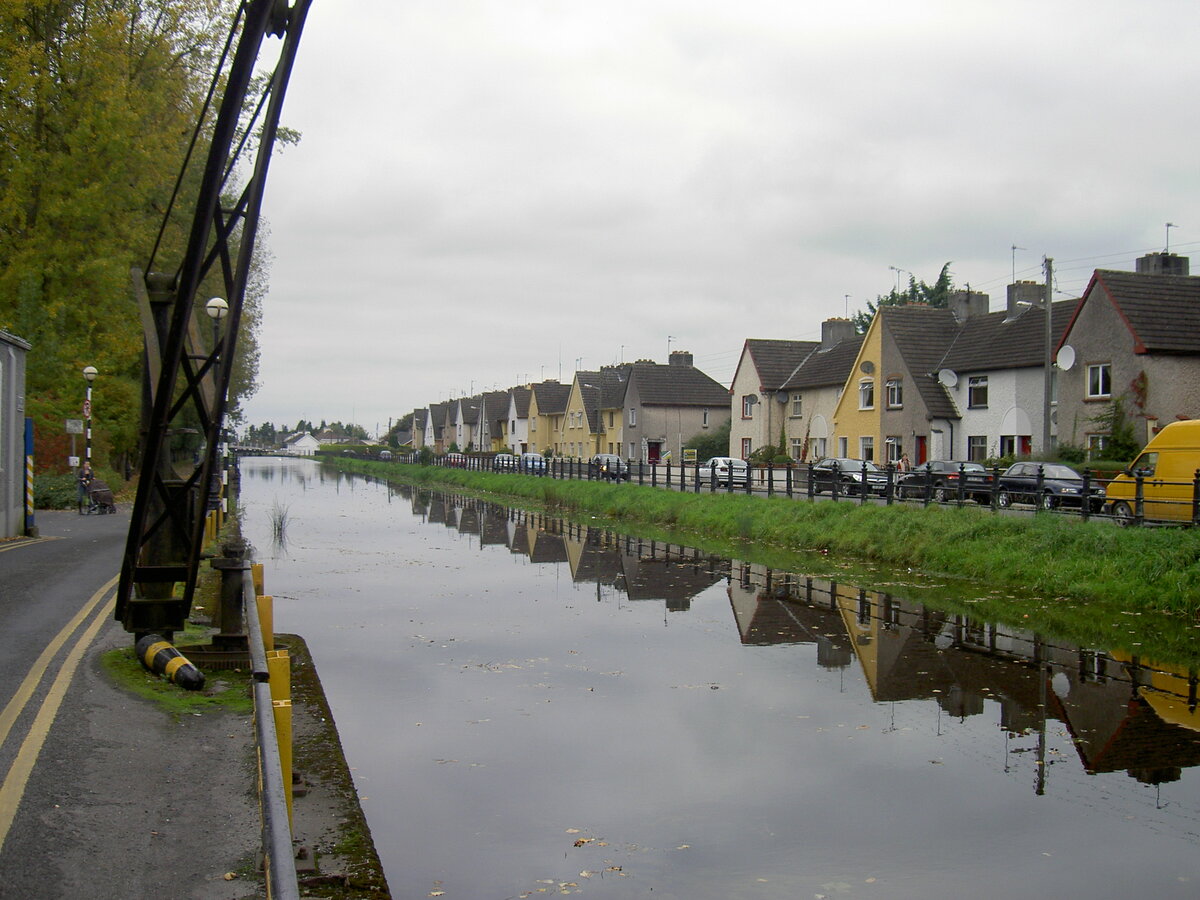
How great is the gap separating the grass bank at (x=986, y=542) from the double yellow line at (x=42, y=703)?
1443 cm

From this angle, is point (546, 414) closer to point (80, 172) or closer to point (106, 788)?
point (80, 172)

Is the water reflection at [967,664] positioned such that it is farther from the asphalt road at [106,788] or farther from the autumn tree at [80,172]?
the autumn tree at [80,172]

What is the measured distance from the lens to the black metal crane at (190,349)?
27.1 feet

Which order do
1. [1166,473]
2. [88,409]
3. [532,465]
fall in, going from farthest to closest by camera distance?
[532,465] → [88,409] → [1166,473]

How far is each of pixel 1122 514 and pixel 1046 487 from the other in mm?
5523

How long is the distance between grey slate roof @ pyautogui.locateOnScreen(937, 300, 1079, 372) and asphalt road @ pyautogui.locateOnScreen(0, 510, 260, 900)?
4081 centimetres

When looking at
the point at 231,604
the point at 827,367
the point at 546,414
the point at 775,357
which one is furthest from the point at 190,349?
the point at 546,414

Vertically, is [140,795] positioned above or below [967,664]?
above

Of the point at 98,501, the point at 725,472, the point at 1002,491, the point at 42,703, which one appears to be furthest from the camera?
the point at 725,472

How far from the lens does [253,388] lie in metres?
64.2

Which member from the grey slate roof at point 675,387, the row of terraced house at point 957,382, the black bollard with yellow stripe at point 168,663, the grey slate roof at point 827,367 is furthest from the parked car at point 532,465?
the black bollard with yellow stripe at point 168,663

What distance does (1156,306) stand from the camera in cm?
3844

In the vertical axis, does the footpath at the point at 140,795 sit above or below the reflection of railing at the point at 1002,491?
below

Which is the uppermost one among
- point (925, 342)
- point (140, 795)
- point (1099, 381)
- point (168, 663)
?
point (925, 342)
